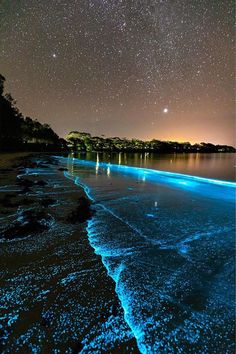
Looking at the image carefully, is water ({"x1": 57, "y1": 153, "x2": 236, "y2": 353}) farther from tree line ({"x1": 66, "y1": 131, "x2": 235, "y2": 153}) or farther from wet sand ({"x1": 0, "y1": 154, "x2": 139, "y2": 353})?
tree line ({"x1": 66, "y1": 131, "x2": 235, "y2": 153})

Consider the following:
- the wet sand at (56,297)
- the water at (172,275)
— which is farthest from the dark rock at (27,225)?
the water at (172,275)

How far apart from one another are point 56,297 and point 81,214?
3.74 m

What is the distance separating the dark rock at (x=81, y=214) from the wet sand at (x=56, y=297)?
2.58 ft

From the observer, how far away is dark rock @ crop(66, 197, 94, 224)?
6.22 metres

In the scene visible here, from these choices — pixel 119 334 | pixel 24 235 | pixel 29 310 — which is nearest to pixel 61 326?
pixel 29 310

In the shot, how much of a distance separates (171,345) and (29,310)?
70.3 inches

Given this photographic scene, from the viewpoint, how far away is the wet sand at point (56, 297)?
2.31 metres

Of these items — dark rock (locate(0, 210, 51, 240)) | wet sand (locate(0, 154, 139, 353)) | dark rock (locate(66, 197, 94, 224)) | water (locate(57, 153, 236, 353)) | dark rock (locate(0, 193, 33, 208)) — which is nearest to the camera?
wet sand (locate(0, 154, 139, 353))

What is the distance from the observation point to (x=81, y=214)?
6664 mm

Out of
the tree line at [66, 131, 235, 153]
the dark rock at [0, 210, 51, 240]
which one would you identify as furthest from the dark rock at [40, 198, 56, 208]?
the tree line at [66, 131, 235, 153]

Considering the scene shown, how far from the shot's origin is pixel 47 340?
7.58 ft

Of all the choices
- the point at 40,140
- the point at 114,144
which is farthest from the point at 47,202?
the point at 114,144

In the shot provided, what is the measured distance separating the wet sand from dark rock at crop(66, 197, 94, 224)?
786 mm

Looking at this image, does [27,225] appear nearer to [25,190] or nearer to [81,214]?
[81,214]
